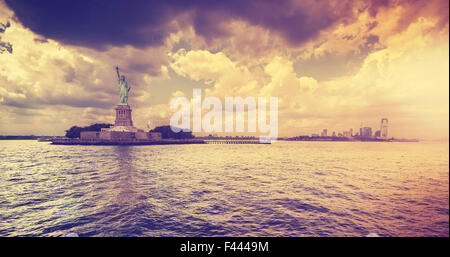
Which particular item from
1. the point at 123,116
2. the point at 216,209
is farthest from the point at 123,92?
the point at 216,209

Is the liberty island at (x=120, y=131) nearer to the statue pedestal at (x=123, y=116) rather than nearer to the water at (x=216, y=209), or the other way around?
the statue pedestal at (x=123, y=116)

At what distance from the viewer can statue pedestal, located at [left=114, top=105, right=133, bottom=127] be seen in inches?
Answer: 3273

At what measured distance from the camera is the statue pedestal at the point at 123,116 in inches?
3273

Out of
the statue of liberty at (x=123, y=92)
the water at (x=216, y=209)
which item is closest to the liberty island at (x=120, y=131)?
the statue of liberty at (x=123, y=92)

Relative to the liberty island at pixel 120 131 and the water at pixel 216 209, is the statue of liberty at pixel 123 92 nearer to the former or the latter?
the liberty island at pixel 120 131

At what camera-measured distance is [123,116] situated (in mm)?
84625

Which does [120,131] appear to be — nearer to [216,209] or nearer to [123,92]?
[123,92]

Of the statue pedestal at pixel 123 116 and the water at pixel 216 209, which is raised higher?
the statue pedestal at pixel 123 116

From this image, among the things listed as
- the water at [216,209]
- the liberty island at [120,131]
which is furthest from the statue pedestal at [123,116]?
the water at [216,209]

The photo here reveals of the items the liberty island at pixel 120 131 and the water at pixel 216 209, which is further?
the liberty island at pixel 120 131
